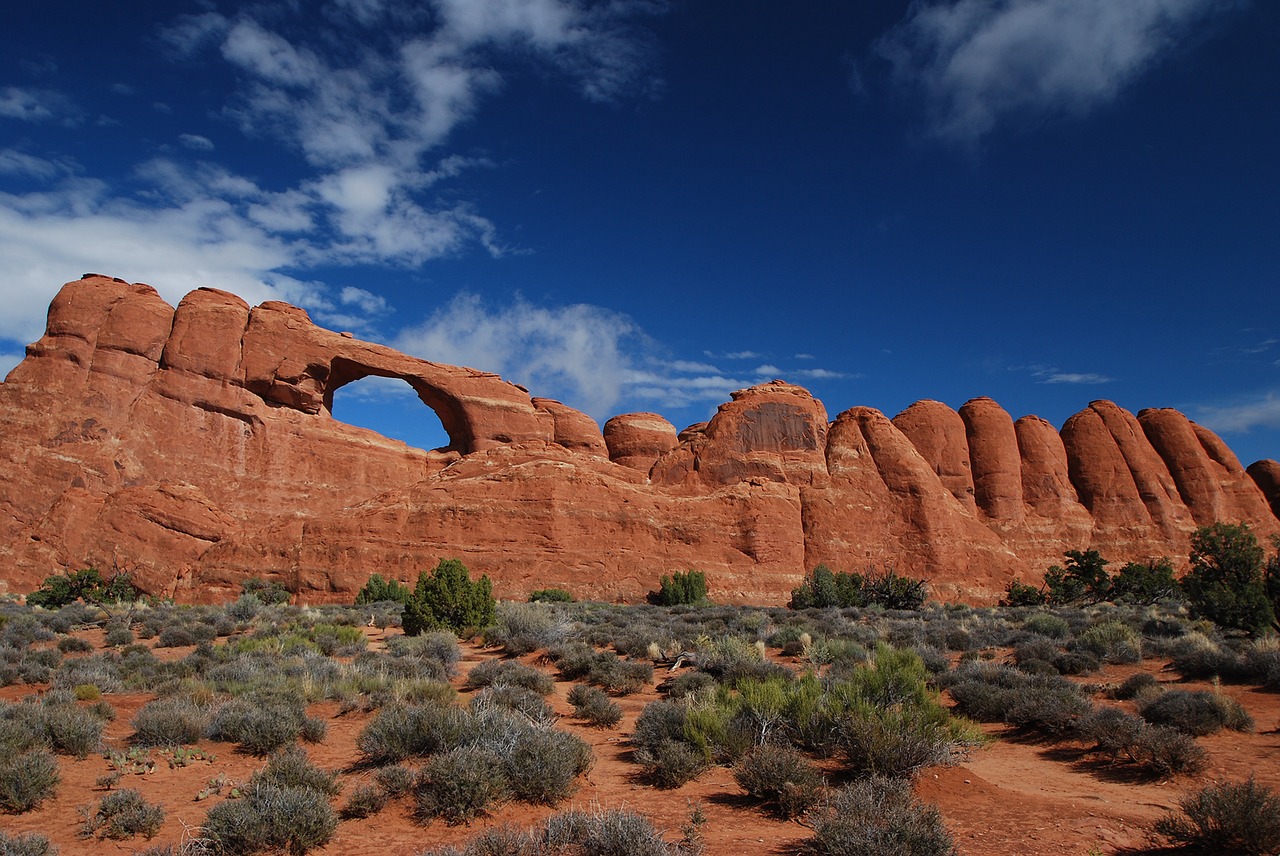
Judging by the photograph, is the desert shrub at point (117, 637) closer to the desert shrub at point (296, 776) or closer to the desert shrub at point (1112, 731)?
the desert shrub at point (296, 776)

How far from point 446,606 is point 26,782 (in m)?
12.3

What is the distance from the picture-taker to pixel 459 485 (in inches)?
1470

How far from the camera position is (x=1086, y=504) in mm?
52125

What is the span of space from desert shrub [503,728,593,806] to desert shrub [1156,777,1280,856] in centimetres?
480

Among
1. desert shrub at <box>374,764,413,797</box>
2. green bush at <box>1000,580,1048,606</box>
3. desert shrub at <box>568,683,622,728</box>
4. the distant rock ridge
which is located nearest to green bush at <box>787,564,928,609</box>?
the distant rock ridge

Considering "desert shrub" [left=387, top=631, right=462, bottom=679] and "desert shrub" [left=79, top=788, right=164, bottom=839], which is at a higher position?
"desert shrub" [left=387, top=631, right=462, bottom=679]

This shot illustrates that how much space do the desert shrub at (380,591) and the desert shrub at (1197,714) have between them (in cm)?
2838

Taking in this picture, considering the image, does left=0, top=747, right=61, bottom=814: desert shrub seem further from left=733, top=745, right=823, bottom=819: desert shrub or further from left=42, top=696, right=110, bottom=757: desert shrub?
left=733, top=745, right=823, bottom=819: desert shrub

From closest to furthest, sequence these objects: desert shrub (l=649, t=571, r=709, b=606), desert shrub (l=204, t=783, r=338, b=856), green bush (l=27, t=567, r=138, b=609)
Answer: desert shrub (l=204, t=783, r=338, b=856) → green bush (l=27, t=567, r=138, b=609) → desert shrub (l=649, t=571, r=709, b=606)

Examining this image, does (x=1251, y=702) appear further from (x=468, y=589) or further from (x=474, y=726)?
(x=468, y=589)

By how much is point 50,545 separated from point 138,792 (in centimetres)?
3516

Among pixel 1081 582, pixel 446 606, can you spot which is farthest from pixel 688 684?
pixel 1081 582

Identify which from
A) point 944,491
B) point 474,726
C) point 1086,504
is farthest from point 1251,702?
point 1086,504

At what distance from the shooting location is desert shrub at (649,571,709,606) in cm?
3338
